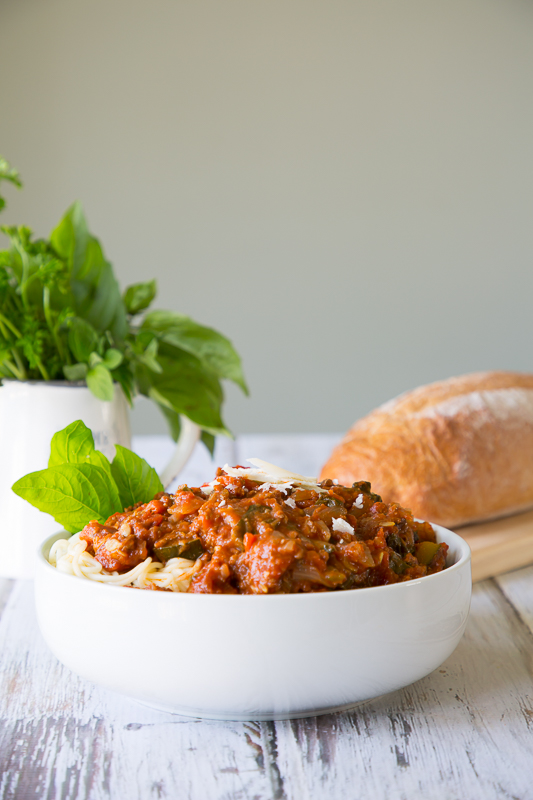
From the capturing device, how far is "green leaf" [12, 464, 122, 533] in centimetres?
99

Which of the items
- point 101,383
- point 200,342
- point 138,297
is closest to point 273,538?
point 101,383

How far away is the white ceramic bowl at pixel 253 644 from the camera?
720mm

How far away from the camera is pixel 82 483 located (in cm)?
101

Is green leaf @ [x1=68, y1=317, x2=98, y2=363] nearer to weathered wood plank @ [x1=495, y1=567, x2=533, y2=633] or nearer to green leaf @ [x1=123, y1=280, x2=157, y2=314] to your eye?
green leaf @ [x1=123, y1=280, x2=157, y2=314]

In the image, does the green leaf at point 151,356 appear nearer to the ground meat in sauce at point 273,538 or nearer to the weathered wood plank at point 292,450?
the ground meat in sauce at point 273,538

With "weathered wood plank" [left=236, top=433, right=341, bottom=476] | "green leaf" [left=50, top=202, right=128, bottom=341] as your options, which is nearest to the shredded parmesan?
"green leaf" [left=50, top=202, right=128, bottom=341]

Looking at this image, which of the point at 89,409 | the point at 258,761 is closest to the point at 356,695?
the point at 258,761

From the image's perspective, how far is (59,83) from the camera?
568 cm

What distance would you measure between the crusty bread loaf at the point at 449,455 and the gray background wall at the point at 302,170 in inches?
169

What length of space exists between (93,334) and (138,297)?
0.28 m

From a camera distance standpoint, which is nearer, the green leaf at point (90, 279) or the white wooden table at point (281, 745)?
the white wooden table at point (281, 745)

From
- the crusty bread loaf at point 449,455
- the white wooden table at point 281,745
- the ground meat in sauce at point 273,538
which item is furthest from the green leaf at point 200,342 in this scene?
the white wooden table at point 281,745

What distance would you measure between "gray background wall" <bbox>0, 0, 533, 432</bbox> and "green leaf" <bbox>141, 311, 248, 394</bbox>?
175 inches

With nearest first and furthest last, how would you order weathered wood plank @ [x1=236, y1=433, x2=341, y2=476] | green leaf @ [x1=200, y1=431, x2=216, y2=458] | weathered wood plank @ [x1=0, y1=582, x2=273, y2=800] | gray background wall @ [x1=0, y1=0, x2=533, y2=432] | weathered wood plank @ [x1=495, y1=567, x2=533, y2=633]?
weathered wood plank @ [x1=0, y1=582, x2=273, y2=800] < weathered wood plank @ [x1=495, y1=567, x2=533, y2=633] < green leaf @ [x1=200, y1=431, x2=216, y2=458] < weathered wood plank @ [x1=236, y1=433, x2=341, y2=476] < gray background wall @ [x1=0, y1=0, x2=533, y2=432]
